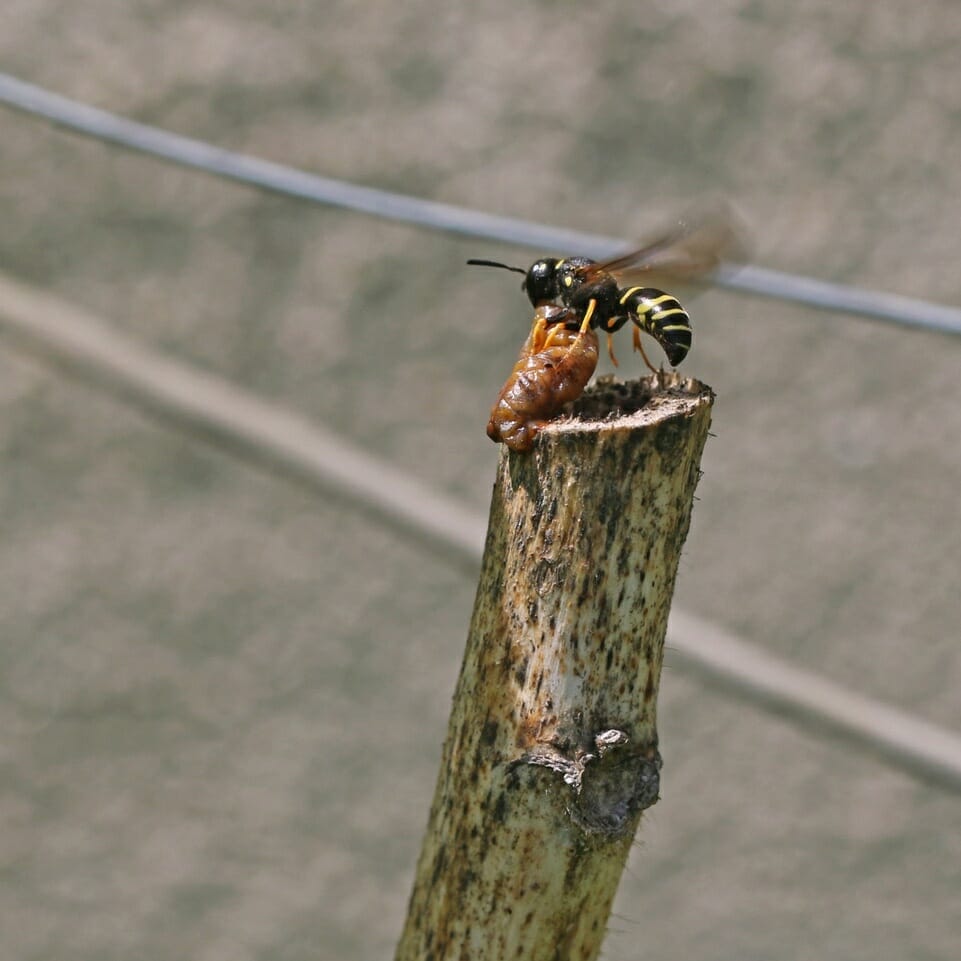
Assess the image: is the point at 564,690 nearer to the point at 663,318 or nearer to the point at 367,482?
the point at 663,318

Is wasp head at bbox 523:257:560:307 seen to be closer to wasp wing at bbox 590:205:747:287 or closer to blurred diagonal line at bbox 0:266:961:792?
wasp wing at bbox 590:205:747:287

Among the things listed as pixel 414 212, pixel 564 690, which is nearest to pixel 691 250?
pixel 564 690

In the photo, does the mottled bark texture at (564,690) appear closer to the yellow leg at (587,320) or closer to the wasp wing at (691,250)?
the yellow leg at (587,320)

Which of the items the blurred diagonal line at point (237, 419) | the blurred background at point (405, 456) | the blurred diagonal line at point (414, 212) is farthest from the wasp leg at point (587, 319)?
the blurred diagonal line at point (237, 419)

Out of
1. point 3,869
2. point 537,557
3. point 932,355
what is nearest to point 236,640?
point 3,869

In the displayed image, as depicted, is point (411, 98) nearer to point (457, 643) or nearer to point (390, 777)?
point (457, 643)

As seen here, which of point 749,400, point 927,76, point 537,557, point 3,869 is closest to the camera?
point 537,557
